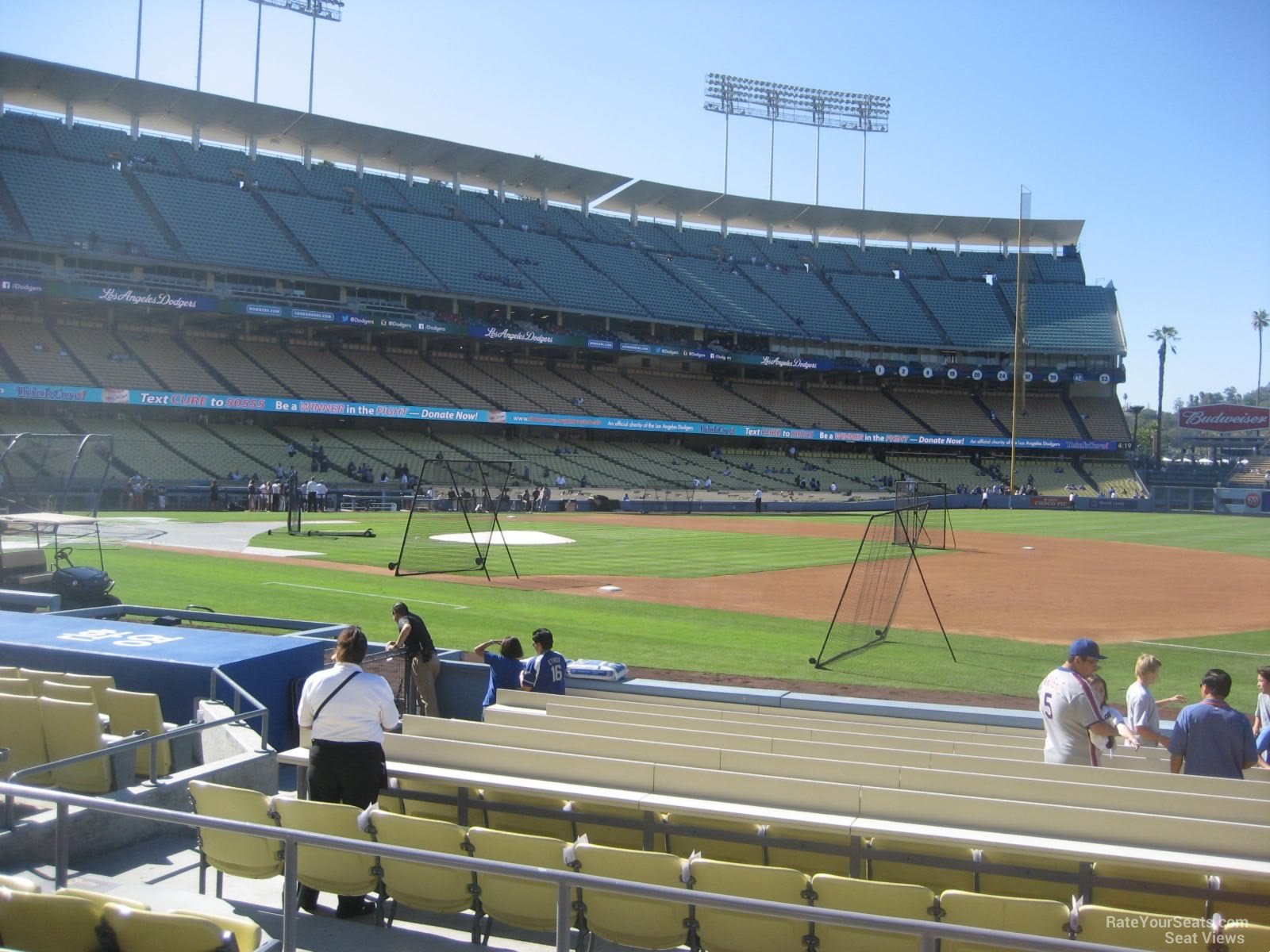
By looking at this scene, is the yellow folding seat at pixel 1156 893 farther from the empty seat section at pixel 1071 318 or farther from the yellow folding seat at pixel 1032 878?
the empty seat section at pixel 1071 318

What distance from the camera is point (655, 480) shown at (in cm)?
6656

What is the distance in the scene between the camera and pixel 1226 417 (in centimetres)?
9094

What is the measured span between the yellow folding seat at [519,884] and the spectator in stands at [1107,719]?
4226 mm

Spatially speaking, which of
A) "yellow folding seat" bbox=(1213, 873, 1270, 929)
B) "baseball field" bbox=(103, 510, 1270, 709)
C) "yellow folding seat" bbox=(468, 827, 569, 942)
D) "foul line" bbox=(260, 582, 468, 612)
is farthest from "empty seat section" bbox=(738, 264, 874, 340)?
"yellow folding seat" bbox=(468, 827, 569, 942)

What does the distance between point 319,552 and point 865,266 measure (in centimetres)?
7231

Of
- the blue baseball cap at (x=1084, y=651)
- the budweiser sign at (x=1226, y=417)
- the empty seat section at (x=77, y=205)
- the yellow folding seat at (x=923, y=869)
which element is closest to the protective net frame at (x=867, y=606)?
the blue baseball cap at (x=1084, y=651)

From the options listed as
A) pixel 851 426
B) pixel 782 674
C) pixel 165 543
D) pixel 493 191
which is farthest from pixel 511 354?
pixel 782 674

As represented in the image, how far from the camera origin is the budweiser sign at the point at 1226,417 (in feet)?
295

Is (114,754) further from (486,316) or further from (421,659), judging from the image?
(486,316)

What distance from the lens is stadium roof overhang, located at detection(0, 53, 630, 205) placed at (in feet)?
192

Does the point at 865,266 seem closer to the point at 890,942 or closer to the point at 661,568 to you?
the point at 661,568

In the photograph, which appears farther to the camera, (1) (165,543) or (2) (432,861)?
(1) (165,543)

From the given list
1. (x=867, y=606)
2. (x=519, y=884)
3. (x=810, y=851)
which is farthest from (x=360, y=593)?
(x=810, y=851)

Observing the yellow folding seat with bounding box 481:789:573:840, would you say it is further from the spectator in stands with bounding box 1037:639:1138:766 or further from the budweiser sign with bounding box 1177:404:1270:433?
the budweiser sign with bounding box 1177:404:1270:433
